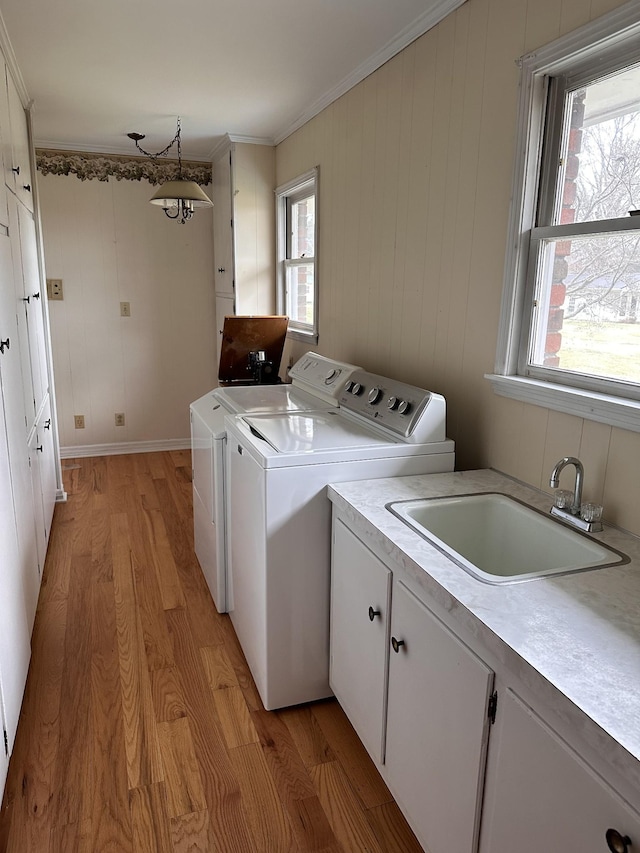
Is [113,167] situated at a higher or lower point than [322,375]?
higher

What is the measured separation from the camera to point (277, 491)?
6.02 feet

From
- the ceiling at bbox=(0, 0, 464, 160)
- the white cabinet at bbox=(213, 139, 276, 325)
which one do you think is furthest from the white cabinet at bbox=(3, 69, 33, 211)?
the white cabinet at bbox=(213, 139, 276, 325)

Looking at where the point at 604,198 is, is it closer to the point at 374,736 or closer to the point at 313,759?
the point at 374,736

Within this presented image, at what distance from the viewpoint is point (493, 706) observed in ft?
3.65

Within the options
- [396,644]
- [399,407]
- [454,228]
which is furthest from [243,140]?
[396,644]

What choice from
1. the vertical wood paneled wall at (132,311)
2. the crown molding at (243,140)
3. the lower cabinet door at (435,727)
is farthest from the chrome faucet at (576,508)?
the vertical wood paneled wall at (132,311)

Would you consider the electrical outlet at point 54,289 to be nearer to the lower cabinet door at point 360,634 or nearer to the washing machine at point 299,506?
the washing machine at point 299,506

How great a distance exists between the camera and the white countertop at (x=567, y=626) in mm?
870

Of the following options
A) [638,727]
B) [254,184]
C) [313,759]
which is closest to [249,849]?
[313,759]

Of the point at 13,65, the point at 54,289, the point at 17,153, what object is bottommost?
the point at 54,289

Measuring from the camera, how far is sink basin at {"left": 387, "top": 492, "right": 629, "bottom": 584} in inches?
61.1

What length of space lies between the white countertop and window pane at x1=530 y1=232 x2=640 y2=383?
0.47 meters

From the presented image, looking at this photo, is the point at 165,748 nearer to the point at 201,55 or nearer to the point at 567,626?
the point at 567,626

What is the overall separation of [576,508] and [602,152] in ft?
3.06
